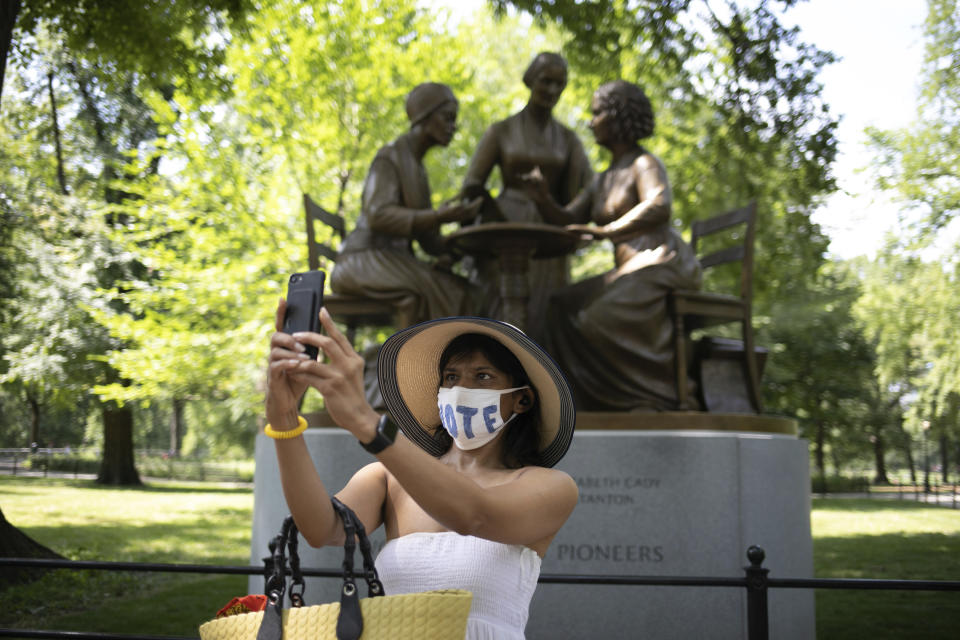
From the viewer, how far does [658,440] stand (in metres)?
6.44

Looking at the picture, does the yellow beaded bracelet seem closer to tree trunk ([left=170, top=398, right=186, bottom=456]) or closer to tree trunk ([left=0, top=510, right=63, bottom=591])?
tree trunk ([left=0, top=510, right=63, bottom=591])

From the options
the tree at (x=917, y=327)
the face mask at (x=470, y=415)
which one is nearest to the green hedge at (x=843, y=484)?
the tree at (x=917, y=327)

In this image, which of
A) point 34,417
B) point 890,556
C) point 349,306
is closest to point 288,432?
point 349,306

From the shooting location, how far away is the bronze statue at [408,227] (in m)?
7.14

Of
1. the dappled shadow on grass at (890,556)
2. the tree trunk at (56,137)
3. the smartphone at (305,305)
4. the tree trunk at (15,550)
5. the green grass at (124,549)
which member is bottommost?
the dappled shadow on grass at (890,556)

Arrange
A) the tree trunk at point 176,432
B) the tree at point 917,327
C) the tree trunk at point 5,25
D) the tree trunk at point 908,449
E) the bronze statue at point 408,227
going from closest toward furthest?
the bronze statue at point 408,227 → the tree trunk at point 5,25 → the tree at point 917,327 → the tree trunk at point 908,449 → the tree trunk at point 176,432

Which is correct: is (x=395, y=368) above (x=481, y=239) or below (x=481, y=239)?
below

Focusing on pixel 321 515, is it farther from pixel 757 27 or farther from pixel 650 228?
pixel 757 27

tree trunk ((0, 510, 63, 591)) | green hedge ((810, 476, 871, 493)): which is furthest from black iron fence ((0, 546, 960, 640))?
green hedge ((810, 476, 871, 493))

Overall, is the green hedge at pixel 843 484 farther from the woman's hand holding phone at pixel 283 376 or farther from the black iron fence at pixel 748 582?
the woman's hand holding phone at pixel 283 376

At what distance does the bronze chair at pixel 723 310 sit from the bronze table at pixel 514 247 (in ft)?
3.36

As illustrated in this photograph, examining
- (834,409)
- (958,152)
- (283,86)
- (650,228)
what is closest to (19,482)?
(283,86)

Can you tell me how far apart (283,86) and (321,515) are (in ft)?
53.5

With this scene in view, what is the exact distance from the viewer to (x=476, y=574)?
83.4 inches
